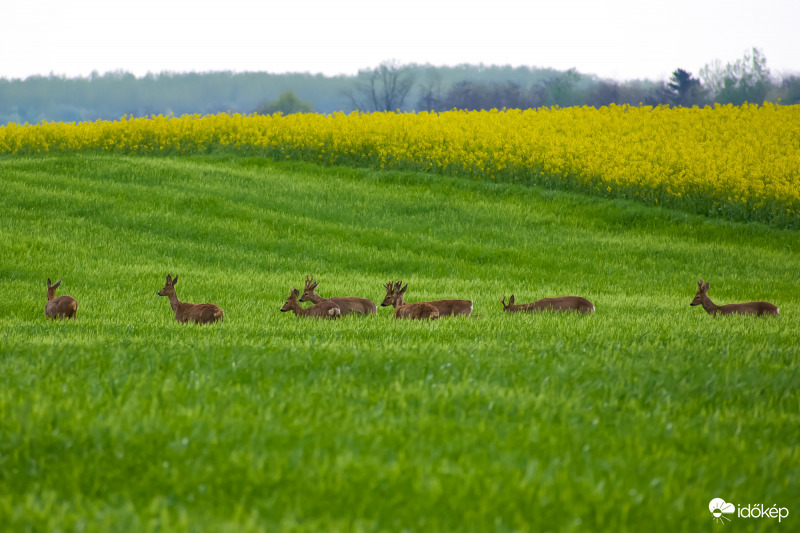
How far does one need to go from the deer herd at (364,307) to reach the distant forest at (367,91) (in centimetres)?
6443

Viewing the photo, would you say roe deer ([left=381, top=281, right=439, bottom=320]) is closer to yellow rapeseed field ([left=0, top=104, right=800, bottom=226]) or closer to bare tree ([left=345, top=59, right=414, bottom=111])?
yellow rapeseed field ([left=0, top=104, right=800, bottom=226])

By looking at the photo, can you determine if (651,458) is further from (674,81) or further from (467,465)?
(674,81)

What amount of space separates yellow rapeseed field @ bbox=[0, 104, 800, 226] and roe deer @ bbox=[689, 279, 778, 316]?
1297 cm

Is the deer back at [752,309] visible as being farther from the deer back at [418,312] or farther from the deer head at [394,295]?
the deer head at [394,295]

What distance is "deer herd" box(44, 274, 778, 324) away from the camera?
459 inches

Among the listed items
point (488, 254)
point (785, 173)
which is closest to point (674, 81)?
point (785, 173)

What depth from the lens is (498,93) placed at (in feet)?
334

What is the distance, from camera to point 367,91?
96.3 m

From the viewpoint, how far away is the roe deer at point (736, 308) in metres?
12.9

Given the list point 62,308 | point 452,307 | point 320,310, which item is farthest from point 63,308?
point 452,307

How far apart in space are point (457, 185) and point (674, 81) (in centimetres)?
6265

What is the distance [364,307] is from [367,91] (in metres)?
87.1

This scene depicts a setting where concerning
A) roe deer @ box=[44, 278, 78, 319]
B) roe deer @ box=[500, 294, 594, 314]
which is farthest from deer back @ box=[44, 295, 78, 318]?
roe deer @ box=[500, 294, 594, 314]

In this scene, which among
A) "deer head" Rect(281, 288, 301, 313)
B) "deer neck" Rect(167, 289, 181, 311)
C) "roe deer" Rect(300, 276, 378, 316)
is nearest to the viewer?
"deer neck" Rect(167, 289, 181, 311)
